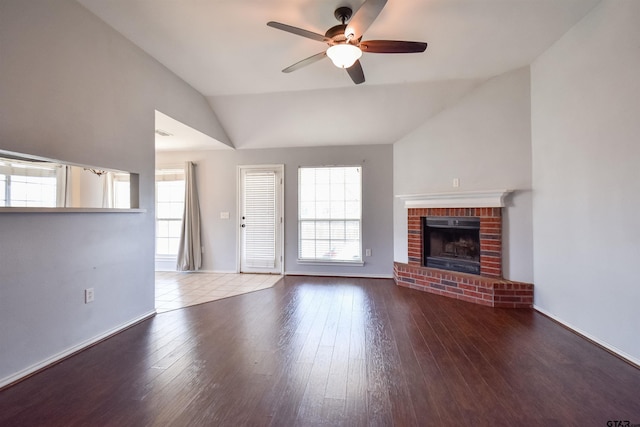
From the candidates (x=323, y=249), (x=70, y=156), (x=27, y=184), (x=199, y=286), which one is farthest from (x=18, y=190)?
(x=323, y=249)

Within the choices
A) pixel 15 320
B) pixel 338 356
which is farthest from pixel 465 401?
pixel 15 320

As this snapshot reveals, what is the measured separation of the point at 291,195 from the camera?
4820mm

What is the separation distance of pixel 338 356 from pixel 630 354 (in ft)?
6.87

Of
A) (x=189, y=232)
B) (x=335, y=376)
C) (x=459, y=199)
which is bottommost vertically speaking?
(x=335, y=376)

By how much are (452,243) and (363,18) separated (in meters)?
3.12

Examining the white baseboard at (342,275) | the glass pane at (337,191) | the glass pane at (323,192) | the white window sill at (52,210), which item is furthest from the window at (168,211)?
the glass pane at (337,191)

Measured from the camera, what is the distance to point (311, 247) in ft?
15.8

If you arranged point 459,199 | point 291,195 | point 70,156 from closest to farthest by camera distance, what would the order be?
point 70,156
point 459,199
point 291,195

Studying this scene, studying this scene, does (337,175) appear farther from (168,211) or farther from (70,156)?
(70,156)

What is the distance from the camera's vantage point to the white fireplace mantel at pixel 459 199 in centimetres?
324

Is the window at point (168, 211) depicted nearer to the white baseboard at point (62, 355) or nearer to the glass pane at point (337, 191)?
the white baseboard at point (62, 355)

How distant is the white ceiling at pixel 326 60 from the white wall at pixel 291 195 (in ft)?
1.43

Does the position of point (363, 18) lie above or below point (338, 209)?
above

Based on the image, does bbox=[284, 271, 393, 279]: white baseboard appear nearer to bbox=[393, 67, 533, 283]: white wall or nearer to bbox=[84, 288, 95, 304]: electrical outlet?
bbox=[393, 67, 533, 283]: white wall
